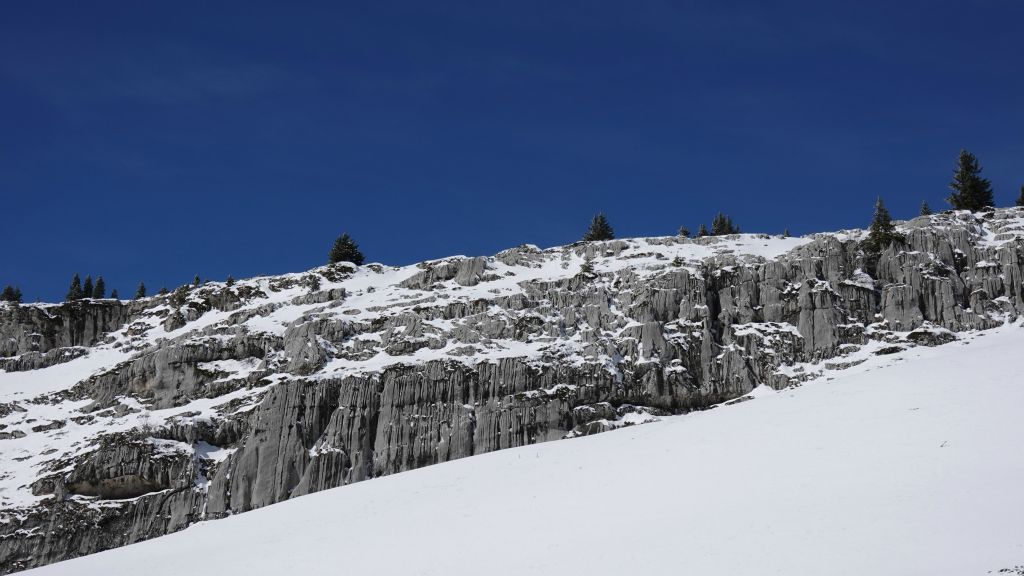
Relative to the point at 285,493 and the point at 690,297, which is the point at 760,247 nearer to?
the point at 690,297

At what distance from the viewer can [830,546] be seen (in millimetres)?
28766

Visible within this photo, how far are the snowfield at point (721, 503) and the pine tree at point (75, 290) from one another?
6071cm

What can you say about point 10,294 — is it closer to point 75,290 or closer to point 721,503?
point 75,290

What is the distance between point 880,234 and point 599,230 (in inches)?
1319

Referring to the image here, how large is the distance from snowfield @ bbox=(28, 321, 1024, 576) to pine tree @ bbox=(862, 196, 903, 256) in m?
20.6

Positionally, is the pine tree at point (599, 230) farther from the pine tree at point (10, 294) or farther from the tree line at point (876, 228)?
the pine tree at point (10, 294)

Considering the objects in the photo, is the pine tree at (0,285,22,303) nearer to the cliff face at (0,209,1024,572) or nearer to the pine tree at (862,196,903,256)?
the cliff face at (0,209,1024,572)

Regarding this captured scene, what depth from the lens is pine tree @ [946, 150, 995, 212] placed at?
87812mm

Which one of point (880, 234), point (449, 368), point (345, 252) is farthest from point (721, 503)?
point (345, 252)

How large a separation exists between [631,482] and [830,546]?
459 inches

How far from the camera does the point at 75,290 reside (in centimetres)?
10300

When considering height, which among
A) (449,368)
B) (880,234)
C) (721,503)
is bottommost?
(721,503)

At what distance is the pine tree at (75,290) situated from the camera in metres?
99.8

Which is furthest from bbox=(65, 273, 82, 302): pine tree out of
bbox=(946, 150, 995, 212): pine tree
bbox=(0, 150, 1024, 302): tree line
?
bbox=(946, 150, 995, 212): pine tree
